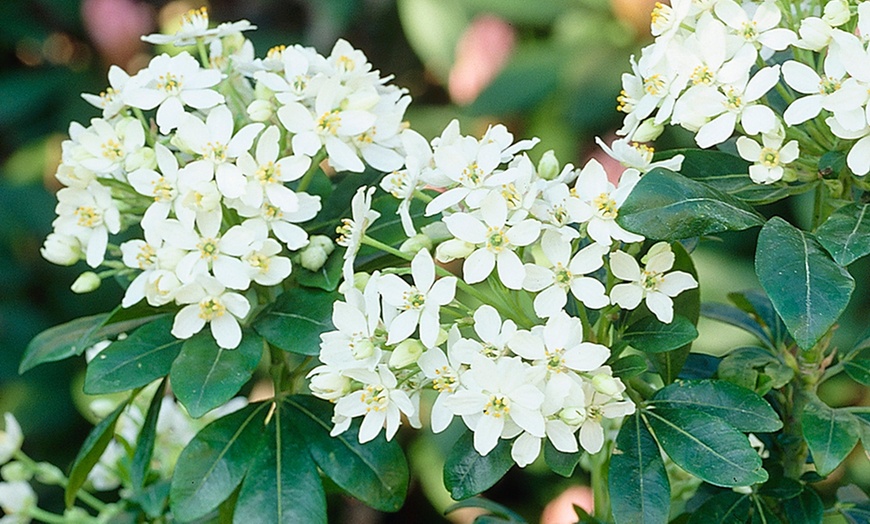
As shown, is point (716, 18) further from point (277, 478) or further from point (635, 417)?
point (277, 478)

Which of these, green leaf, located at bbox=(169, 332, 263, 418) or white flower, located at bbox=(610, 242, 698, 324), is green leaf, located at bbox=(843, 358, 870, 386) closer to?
white flower, located at bbox=(610, 242, 698, 324)

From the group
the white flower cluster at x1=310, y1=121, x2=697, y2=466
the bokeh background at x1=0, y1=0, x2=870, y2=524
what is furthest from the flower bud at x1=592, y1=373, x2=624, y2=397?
the bokeh background at x1=0, y1=0, x2=870, y2=524

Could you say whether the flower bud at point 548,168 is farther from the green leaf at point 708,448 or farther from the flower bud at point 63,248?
the flower bud at point 63,248

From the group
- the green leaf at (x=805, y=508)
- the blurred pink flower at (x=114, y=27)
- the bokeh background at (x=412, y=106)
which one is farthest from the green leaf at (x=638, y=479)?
the blurred pink flower at (x=114, y=27)

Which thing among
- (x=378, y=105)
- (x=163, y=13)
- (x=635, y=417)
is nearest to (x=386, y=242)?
(x=378, y=105)

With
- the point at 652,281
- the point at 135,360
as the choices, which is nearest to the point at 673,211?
the point at 652,281
